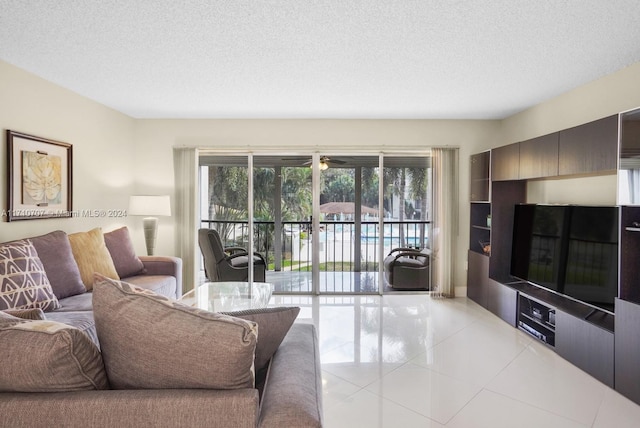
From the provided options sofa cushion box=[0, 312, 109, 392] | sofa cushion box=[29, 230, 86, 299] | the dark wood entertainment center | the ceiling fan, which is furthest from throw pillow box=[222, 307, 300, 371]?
the ceiling fan

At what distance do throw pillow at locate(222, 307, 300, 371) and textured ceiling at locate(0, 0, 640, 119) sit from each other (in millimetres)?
1715

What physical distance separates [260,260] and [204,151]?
169 cm

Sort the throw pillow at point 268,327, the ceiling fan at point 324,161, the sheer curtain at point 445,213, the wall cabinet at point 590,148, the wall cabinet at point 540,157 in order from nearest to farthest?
1. the throw pillow at point 268,327
2. the wall cabinet at point 590,148
3. the wall cabinet at point 540,157
4. the sheer curtain at point 445,213
5. the ceiling fan at point 324,161

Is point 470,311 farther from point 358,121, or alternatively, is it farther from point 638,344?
point 358,121

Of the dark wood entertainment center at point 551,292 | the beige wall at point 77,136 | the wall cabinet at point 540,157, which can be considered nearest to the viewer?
the dark wood entertainment center at point 551,292

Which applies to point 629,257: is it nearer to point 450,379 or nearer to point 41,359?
point 450,379

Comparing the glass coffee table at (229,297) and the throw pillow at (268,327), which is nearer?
the throw pillow at (268,327)

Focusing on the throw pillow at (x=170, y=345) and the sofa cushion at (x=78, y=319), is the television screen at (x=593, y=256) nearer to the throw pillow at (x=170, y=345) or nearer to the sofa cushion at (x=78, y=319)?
the throw pillow at (x=170, y=345)

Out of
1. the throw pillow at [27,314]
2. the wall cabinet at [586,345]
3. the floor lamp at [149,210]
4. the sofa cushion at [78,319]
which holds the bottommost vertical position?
the wall cabinet at [586,345]

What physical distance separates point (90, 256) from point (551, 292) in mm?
4368

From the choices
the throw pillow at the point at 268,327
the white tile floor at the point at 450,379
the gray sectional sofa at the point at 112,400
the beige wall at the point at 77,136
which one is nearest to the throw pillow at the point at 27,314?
the gray sectional sofa at the point at 112,400

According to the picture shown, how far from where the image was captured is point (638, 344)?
2320 millimetres

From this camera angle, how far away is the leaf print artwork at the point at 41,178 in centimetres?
318

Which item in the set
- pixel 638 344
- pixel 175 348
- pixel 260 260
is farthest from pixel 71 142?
pixel 638 344
